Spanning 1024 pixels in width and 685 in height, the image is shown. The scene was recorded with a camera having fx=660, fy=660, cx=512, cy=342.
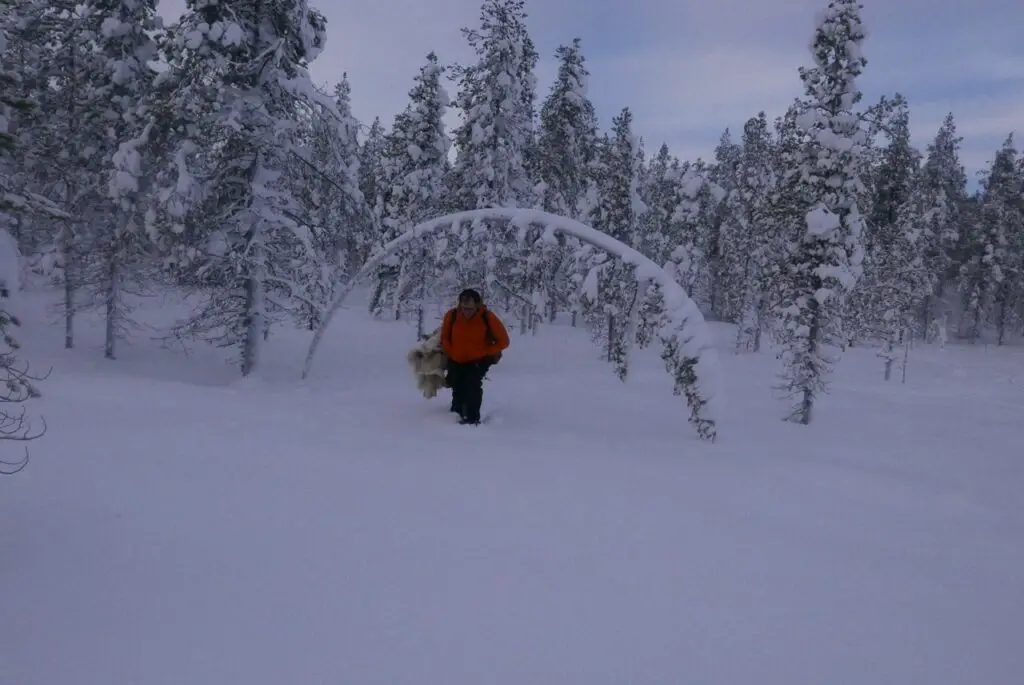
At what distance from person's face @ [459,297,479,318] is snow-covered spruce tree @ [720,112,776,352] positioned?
36.2 m

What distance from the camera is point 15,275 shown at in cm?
468

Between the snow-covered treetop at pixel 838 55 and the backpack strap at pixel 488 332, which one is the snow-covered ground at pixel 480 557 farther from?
the snow-covered treetop at pixel 838 55

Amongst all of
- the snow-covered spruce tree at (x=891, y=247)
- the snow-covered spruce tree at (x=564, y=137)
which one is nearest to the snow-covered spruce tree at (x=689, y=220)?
the snow-covered spruce tree at (x=891, y=247)

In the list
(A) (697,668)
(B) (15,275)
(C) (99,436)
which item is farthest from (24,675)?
(C) (99,436)

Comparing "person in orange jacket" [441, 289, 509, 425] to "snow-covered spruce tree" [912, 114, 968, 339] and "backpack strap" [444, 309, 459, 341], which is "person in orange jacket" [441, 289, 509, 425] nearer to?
"backpack strap" [444, 309, 459, 341]

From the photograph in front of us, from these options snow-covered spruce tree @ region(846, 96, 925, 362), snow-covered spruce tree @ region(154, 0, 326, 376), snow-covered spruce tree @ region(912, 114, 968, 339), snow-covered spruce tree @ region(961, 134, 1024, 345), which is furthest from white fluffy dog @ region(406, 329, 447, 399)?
snow-covered spruce tree @ region(961, 134, 1024, 345)

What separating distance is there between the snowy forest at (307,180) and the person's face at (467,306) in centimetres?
186

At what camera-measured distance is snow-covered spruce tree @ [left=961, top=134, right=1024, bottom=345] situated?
50.4m

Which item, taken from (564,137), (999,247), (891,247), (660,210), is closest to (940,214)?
(999,247)

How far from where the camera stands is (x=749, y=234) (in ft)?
147

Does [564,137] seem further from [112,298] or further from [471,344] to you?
[471,344]

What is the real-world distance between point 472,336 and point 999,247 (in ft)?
187

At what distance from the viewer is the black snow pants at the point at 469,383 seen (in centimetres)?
937

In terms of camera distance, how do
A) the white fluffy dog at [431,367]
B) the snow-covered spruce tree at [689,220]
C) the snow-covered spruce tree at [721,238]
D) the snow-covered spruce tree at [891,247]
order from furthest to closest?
the snow-covered spruce tree at [721,238] < the snow-covered spruce tree at [689,220] < the snow-covered spruce tree at [891,247] < the white fluffy dog at [431,367]
